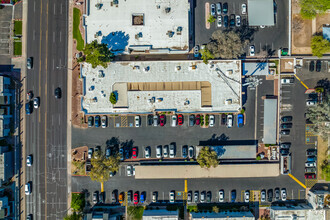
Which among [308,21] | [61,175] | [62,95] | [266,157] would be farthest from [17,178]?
[308,21]

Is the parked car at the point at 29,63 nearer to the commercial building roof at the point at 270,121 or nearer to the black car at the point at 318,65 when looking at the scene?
the commercial building roof at the point at 270,121

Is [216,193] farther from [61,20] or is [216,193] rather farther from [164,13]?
[61,20]

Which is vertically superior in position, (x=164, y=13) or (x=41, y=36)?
(x=164, y=13)

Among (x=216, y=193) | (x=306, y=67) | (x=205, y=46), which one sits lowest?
(x=216, y=193)

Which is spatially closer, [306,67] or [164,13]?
[164,13]

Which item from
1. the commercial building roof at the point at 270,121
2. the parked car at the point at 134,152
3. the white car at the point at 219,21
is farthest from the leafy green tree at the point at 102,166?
the white car at the point at 219,21

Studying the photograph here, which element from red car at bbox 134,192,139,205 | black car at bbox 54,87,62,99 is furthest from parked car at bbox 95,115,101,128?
red car at bbox 134,192,139,205
